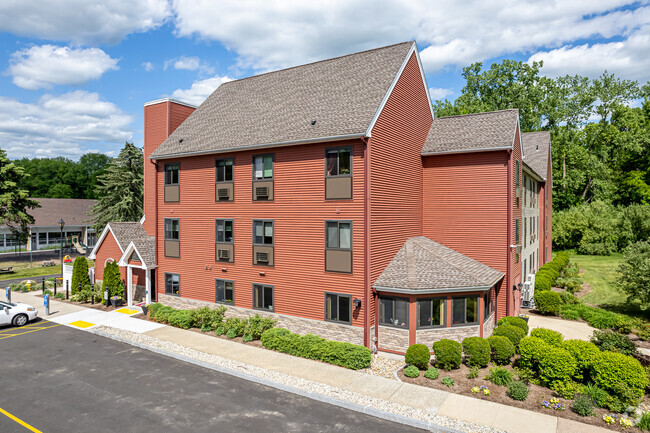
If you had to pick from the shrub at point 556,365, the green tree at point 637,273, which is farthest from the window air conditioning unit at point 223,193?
the green tree at point 637,273

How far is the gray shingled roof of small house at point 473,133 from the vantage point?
764 inches

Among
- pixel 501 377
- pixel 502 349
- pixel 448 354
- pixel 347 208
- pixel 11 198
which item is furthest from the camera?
pixel 11 198

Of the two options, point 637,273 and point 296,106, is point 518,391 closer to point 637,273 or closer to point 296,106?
point 637,273

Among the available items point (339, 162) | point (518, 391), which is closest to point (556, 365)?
point (518, 391)

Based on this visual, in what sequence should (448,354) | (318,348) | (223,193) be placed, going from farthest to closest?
1. (223,193)
2. (318,348)
3. (448,354)

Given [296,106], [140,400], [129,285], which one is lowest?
[140,400]

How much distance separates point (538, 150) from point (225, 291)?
3183 centimetres

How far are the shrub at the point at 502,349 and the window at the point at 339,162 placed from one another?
9055mm

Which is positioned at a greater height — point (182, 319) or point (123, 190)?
point (123, 190)

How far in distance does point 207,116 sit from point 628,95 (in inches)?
2493

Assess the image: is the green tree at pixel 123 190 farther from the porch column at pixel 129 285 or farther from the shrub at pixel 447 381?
the shrub at pixel 447 381

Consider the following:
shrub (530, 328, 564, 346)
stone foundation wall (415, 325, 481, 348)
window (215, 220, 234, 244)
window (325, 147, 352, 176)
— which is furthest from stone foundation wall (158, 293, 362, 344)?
shrub (530, 328, 564, 346)

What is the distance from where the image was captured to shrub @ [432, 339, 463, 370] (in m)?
14.7

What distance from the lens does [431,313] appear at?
16438 millimetres
